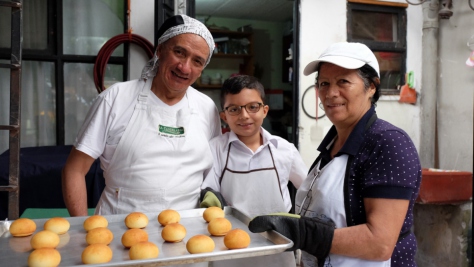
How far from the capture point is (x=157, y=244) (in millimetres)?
1540

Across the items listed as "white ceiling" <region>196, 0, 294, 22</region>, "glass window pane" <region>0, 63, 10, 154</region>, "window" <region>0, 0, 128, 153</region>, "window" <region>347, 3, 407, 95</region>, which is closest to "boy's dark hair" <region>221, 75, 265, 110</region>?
"window" <region>0, 0, 128, 153</region>

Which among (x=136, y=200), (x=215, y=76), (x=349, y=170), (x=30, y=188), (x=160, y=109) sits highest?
(x=215, y=76)

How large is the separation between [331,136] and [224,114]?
733 mm

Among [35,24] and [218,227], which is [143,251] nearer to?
[218,227]

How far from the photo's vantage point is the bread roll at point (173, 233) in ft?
4.99

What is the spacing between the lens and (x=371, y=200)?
1349 mm

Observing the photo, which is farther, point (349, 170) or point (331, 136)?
point (331, 136)

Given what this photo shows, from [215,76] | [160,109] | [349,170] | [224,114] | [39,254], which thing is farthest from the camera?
[215,76]

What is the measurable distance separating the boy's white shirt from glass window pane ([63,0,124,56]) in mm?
2884

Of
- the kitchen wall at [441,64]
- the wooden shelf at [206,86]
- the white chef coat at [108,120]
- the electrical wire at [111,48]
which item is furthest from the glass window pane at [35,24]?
the white chef coat at [108,120]

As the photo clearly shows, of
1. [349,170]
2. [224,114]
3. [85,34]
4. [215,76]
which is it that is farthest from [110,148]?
[215,76]

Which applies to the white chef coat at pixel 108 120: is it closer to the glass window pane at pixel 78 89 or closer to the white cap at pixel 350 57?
the white cap at pixel 350 57

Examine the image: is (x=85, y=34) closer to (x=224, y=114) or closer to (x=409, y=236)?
(x=224, y=114)

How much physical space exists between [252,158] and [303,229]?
923 millimetres
